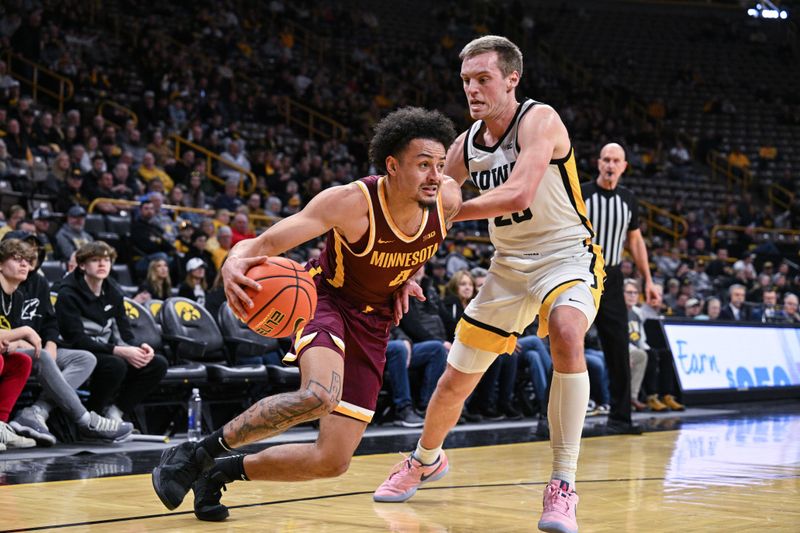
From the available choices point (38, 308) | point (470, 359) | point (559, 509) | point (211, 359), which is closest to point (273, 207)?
point (211, 359)

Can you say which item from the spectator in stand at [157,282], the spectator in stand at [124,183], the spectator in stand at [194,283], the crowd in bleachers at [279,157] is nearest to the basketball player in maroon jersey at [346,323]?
the crowd in bleachers at [279,157]

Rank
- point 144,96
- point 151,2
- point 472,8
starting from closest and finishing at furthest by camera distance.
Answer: point 144,96 < point 151,2 < point 472,8

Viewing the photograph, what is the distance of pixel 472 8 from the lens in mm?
27594

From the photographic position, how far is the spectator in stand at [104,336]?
7152 mm

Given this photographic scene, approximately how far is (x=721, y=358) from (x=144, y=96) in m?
9.30

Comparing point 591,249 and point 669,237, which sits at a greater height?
point 669,237

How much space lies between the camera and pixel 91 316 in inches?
291

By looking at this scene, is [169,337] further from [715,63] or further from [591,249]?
[715,63]

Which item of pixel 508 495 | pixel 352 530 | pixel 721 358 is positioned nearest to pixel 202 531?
pixel 352 530

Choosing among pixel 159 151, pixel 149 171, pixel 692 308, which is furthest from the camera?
pixel 159 151

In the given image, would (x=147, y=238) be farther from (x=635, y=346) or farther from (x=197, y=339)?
(x=635, y=346)

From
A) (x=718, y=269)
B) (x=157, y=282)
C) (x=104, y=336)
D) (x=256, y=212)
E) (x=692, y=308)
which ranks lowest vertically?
(x=104, y=336)

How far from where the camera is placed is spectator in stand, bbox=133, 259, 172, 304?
8875 millimetres

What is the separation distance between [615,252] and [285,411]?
4501 millimetres
